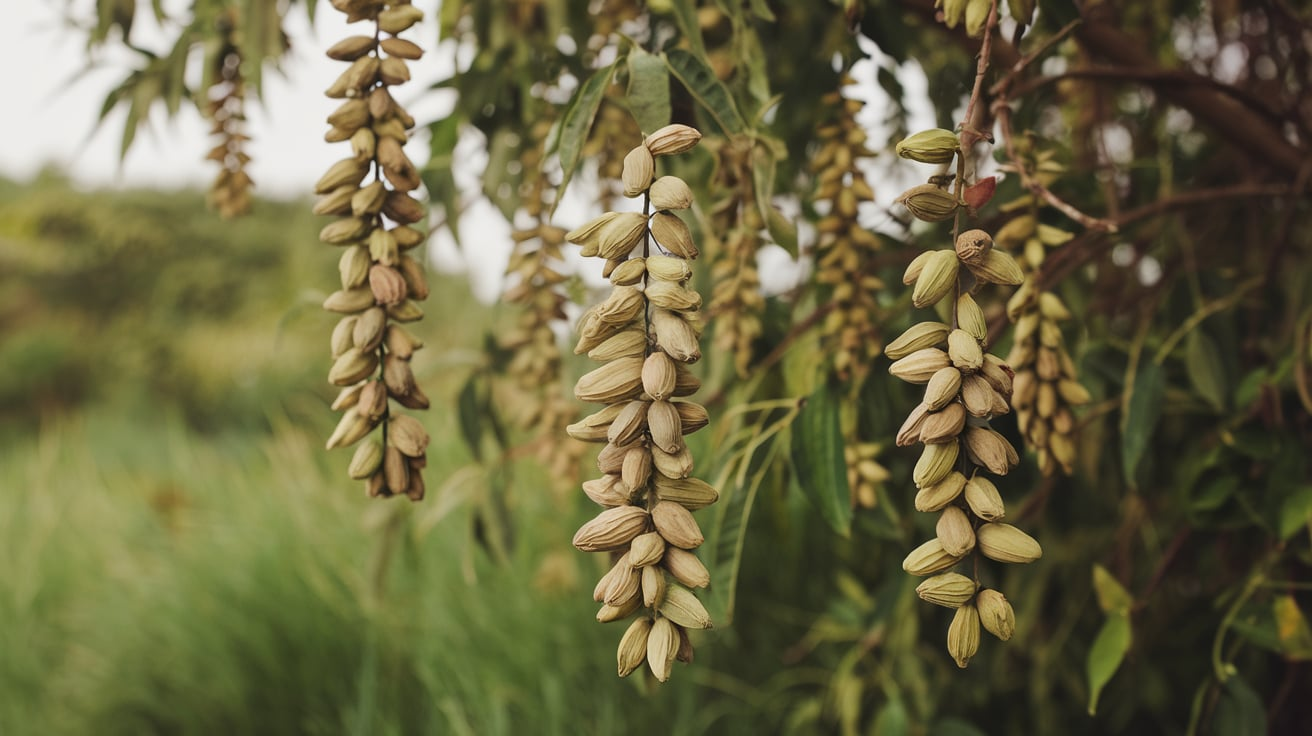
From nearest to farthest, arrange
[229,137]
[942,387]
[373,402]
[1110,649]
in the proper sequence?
[942,387] < [373,402] < [1110,649] < [229,137]

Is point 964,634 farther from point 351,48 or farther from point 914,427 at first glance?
point 351,48

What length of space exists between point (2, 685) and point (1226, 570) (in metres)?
2.49

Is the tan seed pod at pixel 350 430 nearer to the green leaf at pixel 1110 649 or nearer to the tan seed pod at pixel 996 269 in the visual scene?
the tan seed pod at pixel 996 269

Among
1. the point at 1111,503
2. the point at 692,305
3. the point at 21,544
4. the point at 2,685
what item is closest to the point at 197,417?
the point at 21,544

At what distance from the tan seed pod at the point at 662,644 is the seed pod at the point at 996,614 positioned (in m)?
0.14

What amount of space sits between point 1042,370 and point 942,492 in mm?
278

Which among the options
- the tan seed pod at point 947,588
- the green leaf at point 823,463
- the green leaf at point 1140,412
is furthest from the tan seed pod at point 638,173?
the green leaf at point 1140,412

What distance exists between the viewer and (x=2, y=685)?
2.24 m

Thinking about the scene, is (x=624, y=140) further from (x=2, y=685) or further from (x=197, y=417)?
(x=197, y=417)

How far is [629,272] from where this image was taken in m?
0.43

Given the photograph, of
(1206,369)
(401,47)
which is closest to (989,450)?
(401,47)

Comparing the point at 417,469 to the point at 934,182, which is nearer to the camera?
the point at 934,182

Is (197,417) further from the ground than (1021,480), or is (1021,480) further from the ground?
(1021,480)

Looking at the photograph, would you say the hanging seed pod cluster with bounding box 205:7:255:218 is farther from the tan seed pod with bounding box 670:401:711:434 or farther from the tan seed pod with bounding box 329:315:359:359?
the tan seed pod with bounding box 670:401:711:434
